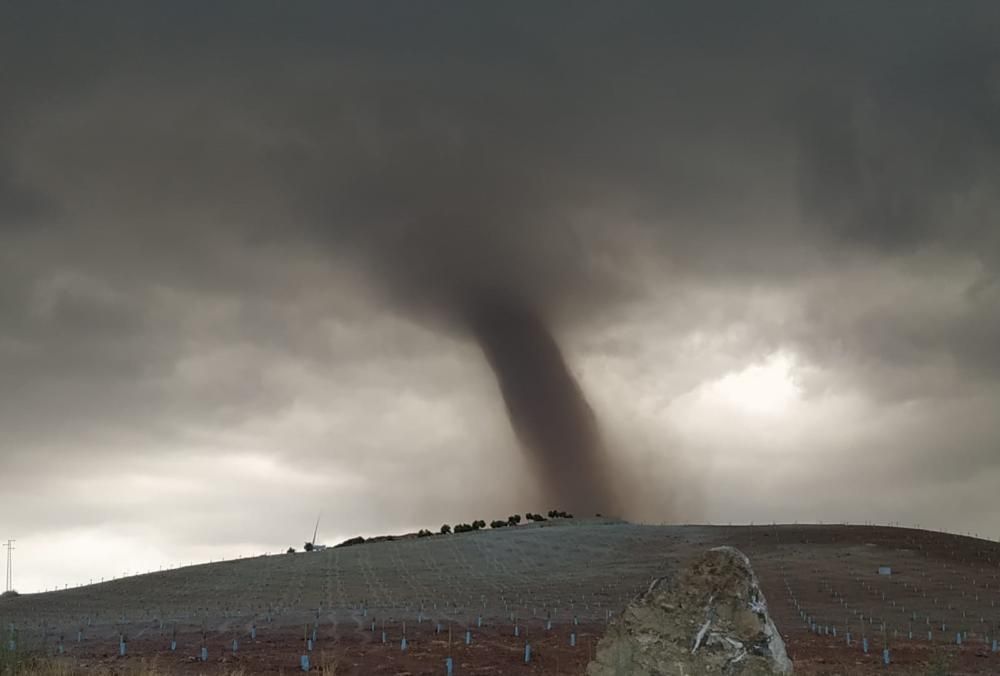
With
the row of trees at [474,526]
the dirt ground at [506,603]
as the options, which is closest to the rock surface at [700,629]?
the dirt ground at [506,603]

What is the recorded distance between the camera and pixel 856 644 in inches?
1678

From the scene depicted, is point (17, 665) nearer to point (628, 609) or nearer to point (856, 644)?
point (628, 609)

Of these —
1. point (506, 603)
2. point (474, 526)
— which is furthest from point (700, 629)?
point (474, 526)

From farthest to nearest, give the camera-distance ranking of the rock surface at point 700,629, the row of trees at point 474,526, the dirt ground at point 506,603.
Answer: the row of trees at point 474,526 → the dirt ground at point 506,603 → the rock surface at point 700,629

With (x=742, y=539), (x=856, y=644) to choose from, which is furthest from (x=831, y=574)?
(x=856, y=644)

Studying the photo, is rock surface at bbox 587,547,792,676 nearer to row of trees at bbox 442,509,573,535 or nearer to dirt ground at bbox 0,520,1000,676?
dirt ground at bbox 0,520,1000,676

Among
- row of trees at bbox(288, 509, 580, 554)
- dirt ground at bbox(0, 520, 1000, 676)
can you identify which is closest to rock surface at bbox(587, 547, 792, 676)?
dirt ground at bbox(0, 520, 1000, 676)

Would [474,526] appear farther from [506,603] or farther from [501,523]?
[506,603]

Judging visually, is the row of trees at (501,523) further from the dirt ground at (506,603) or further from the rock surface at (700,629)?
the rock surface at (700,629)

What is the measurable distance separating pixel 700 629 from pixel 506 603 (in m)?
44.0

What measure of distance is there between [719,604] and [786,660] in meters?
1.82

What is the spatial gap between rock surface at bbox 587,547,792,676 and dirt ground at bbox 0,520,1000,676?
3.26m

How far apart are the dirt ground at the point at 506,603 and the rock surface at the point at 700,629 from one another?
Result: 10.7ft

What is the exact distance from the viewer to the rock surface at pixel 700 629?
17.9 m
